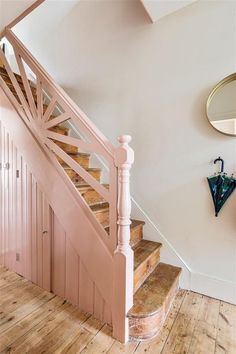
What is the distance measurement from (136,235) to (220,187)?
94 cm

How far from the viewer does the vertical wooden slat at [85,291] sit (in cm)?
159

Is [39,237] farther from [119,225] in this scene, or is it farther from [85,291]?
[119,225]

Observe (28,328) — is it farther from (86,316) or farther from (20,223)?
(20,223)

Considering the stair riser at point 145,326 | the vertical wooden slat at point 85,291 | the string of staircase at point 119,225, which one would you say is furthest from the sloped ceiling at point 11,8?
the stair riser at point 145,326

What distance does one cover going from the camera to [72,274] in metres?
1.71

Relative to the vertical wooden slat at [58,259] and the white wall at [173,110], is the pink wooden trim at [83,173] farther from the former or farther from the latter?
the white wall at [173,110]

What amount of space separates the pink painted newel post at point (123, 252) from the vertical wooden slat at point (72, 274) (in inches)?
17.3

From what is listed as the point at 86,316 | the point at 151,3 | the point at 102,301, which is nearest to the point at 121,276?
the point at 102,301

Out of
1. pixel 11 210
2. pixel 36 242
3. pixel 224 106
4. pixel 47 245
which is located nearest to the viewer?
pixel 224 106

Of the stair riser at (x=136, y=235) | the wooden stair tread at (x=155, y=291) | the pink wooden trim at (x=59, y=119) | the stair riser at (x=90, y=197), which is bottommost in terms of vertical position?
the wooden stair tread at (x=155, y=291)

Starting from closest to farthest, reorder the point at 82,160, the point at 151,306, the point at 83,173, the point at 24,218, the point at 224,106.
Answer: the point at 151,306
the point at 83,173
the point at 224,106
the point at 24,218
the point at 82,160

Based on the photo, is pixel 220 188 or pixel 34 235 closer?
pixel 220 188

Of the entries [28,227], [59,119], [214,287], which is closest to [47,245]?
[28,227]

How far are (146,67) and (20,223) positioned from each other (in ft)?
7.31
